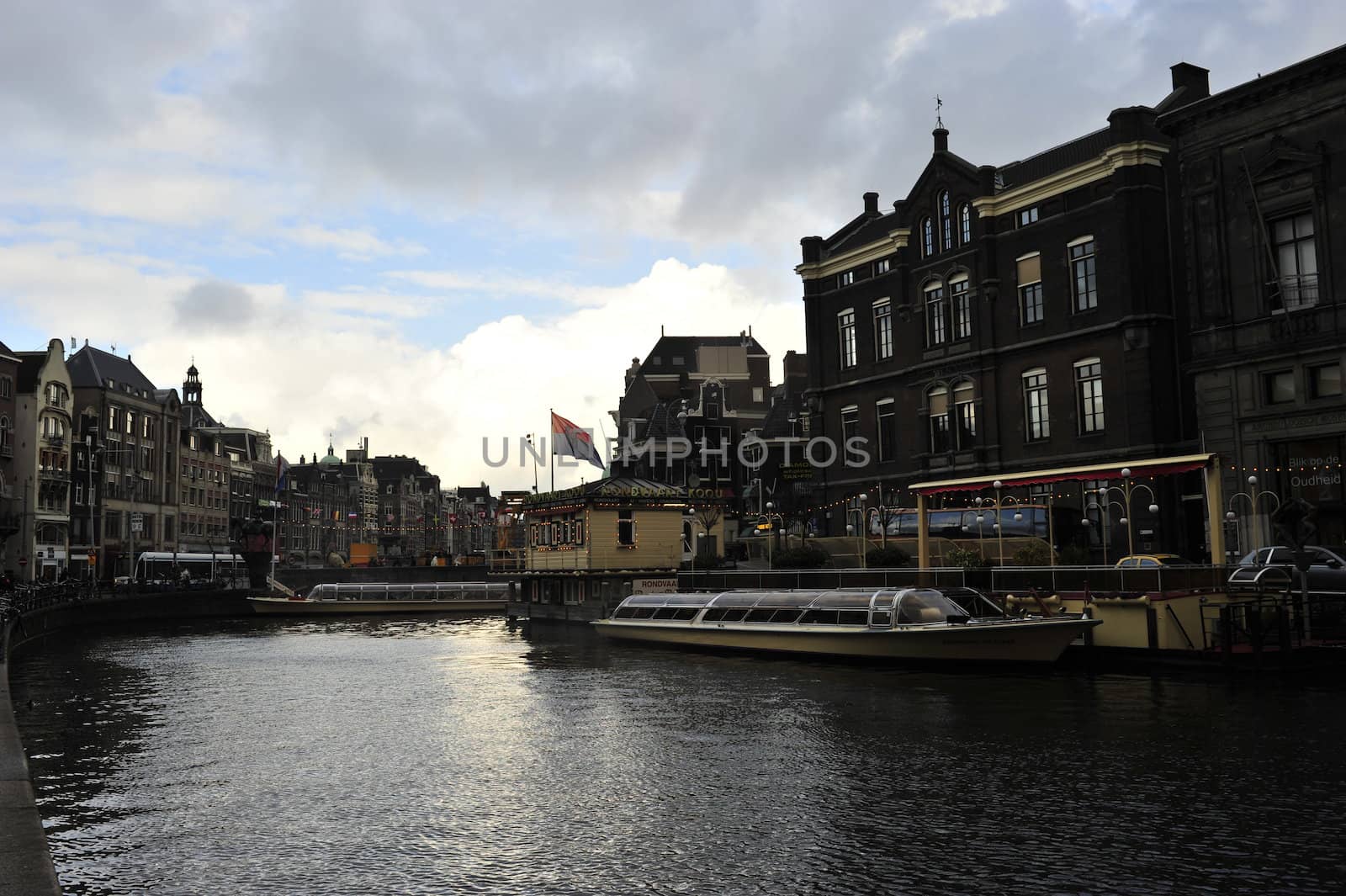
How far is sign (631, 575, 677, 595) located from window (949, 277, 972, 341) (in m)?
18.5

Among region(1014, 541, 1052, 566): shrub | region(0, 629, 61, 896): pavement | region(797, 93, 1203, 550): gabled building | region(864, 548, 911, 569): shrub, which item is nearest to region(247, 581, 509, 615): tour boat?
region(797, 93, 1203, 550): gabled building

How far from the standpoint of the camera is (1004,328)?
54.4 metres

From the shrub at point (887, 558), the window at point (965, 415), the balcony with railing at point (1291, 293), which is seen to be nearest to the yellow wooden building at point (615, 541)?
the window at point (965, 415)

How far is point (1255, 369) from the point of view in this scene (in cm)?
4038

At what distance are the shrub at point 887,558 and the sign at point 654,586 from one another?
1596cm

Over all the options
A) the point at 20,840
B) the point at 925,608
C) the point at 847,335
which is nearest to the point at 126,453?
the point at 847,335

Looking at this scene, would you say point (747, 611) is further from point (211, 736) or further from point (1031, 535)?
point (211, 736)

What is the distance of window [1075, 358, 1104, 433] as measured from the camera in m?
49.6

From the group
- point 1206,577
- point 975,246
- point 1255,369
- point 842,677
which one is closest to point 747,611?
point 842,677

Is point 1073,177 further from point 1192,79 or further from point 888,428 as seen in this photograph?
point 888,428

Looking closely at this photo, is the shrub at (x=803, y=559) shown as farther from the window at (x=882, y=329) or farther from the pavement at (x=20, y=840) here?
the pavement at (x=20, y=840)

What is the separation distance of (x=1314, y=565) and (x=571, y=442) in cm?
3766

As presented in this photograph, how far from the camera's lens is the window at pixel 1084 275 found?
165ft

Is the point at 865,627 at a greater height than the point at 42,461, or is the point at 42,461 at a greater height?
the point at 42,461
